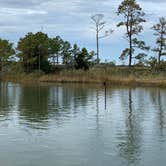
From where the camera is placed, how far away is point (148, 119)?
20828 mm

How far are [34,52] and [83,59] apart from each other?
28.5 feet

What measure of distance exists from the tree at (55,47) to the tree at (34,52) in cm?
441

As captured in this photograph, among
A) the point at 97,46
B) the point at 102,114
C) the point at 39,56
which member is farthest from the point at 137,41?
the point at 102,114

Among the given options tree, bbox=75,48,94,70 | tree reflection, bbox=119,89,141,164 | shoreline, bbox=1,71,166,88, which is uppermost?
tree, bbox=75,48,94,70

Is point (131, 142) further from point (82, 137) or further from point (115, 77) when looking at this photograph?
point (115, 77)

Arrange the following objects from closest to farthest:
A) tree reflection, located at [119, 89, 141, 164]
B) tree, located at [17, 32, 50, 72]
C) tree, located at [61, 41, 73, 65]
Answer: tree reflection, located at [119, 89, 141, 164]
tree, located at [17, 32, 50, 72]
tree, located at [61, 41, 73, 65]

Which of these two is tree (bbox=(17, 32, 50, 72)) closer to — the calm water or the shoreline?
the shoreline

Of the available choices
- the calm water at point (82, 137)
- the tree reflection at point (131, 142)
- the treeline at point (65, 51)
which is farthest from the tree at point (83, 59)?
the tree reflection at point (131, 142)

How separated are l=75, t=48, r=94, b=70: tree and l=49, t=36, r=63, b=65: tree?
4.91 metres

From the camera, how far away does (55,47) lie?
3460 inches

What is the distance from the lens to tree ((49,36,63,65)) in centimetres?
8706

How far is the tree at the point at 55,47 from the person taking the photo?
3428 inches

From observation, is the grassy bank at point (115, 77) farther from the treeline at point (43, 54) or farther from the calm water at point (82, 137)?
the calm water at point (82, 137)

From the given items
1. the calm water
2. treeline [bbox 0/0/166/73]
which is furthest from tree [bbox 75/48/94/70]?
the calm water
